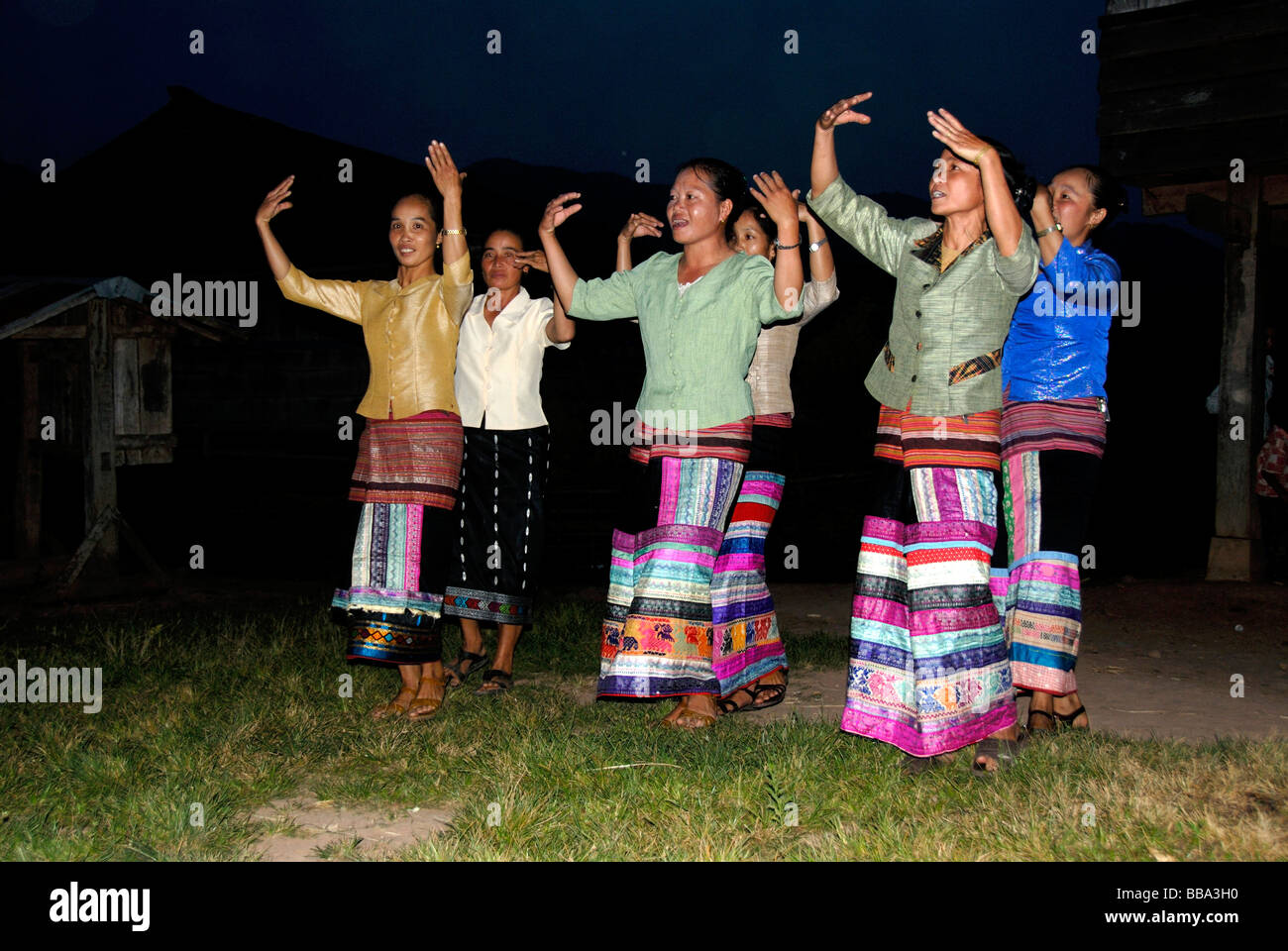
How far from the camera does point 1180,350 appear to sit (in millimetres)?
32719

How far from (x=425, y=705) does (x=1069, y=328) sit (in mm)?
3050

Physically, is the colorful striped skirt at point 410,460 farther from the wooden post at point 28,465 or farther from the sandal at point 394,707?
the wooden post at point 28,465

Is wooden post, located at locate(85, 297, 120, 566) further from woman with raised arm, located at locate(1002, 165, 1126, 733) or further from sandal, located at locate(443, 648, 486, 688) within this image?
woman with raised arm, located at locate(1002, 165, 1126, 733)

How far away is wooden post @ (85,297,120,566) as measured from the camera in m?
8.49

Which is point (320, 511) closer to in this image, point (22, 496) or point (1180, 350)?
point (22, 496)

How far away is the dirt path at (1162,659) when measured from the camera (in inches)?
205

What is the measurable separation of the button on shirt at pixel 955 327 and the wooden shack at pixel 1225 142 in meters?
6.08

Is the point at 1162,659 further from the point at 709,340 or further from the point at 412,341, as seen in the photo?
the point at 412,341

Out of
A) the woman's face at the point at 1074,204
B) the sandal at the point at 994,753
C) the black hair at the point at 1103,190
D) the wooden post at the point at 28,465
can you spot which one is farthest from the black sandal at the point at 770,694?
the wooden post at the point at 28,465

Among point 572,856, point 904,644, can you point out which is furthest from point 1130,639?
point 572,856

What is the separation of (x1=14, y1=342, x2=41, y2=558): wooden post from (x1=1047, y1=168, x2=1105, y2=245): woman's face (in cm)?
838

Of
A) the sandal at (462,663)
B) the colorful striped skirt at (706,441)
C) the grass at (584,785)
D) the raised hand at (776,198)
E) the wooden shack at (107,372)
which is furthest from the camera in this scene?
the wooden shack at (107,372)

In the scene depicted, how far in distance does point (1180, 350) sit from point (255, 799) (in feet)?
109

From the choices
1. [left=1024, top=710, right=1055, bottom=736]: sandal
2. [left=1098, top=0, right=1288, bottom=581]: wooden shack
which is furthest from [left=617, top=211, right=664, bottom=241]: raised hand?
[left=1098, top=0, right=1288, bottom=581]: wooden shack
